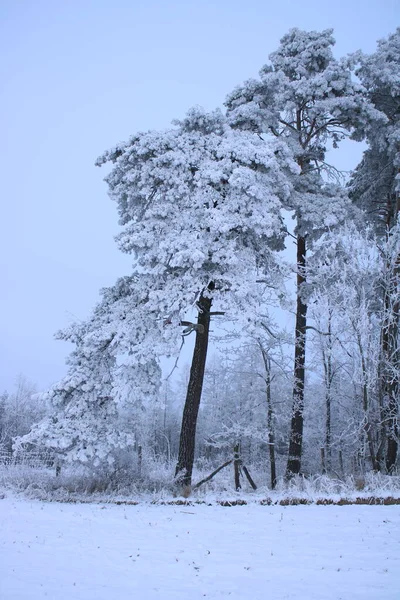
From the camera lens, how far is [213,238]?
11688mm

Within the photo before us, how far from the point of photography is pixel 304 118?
1531 cm

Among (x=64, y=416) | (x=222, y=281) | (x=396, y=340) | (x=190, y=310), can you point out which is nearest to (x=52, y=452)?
(x=64, y=416)

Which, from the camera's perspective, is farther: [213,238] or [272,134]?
[272,134]

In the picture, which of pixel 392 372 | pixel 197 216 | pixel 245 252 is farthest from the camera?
pixel 392 372

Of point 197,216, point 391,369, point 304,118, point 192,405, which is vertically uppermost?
point 304,118

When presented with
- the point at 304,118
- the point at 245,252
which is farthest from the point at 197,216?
the point at 304,118

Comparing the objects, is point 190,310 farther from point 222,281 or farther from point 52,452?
point 52,452

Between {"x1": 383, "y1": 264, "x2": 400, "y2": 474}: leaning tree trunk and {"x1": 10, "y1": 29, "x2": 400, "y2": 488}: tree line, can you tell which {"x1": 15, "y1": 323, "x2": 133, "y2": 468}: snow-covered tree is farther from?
{"x1": 383, "y1": 264, "x2": 400, "y2": 474}: leaning tree trunk

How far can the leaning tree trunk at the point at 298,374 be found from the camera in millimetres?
13906

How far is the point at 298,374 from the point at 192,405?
4768 mm

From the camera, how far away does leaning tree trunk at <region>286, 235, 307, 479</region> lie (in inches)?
547

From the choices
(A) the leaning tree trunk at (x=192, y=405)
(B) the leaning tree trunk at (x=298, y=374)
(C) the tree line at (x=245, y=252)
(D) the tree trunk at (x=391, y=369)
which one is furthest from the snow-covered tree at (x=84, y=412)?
(D) the tree trunk at (x=391, y=369)

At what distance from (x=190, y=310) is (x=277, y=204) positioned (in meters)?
3.86

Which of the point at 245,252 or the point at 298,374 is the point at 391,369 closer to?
the point at 298,374
